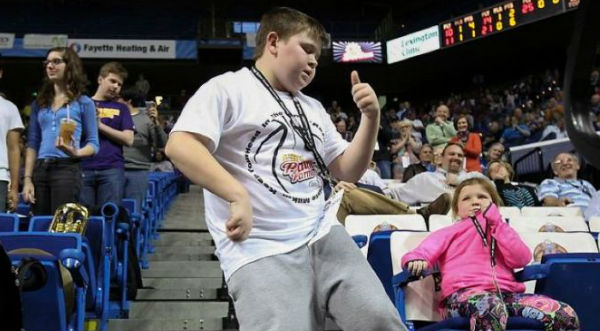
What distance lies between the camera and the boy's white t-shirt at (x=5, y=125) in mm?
3609

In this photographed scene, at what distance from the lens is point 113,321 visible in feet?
12.6

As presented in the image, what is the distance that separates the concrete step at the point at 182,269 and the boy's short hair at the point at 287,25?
10.9 ft

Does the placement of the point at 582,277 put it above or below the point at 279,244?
below

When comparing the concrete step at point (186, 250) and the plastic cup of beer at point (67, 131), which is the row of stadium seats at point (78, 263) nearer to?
the plastic cup of beer at point (67, 131)

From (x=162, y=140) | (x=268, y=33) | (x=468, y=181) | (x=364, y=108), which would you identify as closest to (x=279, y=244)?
(x=364, y=108)

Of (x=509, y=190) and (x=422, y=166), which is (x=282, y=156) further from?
(x=422, y=166)

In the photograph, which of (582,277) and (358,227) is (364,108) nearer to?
(582,277)

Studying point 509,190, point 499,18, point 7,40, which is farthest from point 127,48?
point 509,190

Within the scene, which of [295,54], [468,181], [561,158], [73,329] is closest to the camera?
[295,54]

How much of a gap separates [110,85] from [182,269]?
1497 millimetres

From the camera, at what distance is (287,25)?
6.02ft

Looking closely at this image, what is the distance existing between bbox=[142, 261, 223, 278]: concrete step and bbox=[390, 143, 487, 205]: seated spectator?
1.72 meters

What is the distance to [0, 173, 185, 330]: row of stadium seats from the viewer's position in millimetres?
2830

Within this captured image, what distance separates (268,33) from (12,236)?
1.84 meters
